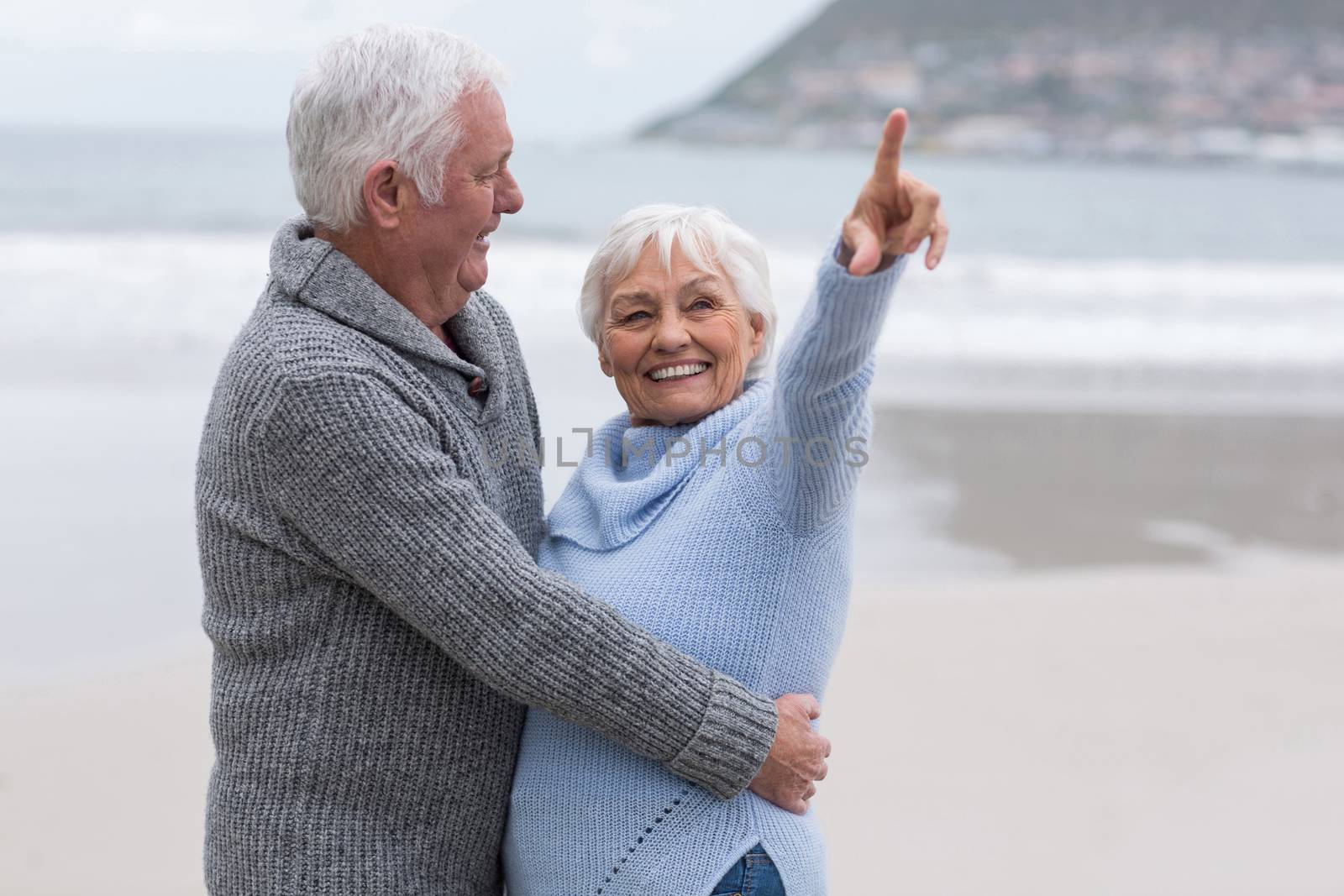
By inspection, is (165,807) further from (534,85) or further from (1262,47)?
(1262,47)

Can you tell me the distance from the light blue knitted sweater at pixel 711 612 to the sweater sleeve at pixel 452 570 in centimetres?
6

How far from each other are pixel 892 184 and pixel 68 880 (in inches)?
97.1

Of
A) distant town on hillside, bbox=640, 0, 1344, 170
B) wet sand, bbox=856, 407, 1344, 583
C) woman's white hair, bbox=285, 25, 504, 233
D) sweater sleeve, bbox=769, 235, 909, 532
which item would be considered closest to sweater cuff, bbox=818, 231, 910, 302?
sweater sleeve, bbox=769, 235, 909, 532

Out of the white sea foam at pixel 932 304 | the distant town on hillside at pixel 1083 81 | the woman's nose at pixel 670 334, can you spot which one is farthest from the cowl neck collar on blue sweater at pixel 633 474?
the distant town on hillside at pixel 1083 81

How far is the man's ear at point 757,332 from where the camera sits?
194cm

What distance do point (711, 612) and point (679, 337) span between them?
403 mm

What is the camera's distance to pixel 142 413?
6.10 metres

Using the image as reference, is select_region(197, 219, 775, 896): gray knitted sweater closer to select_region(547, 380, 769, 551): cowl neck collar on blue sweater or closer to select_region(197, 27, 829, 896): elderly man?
select_region(197, 27, 829, 896): elderly man

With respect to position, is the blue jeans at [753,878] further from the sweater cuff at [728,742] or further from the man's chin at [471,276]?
the man's chin at [471,276]

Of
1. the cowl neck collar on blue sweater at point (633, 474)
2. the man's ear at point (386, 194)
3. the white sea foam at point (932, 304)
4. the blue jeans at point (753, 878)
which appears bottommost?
the blue jeans at point (753, 878)

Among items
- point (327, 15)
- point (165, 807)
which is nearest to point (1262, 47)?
point (327, 15)

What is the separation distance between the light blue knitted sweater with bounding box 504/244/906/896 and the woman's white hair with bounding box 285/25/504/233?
470mm

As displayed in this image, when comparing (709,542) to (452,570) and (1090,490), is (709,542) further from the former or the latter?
(1090,490)

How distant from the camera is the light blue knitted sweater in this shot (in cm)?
159
